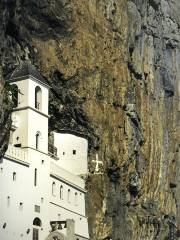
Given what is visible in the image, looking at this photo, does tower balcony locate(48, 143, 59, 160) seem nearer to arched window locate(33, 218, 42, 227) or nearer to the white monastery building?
the white monastery building

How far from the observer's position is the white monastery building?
55.3 metres

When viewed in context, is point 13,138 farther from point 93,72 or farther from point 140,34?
point 140,34

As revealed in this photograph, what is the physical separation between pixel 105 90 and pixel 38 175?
44.1ft

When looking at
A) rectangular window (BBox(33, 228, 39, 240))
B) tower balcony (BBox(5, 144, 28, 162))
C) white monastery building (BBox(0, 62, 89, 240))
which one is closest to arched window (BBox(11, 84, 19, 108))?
white monastery building (BBox(0, 62, 89, 240))

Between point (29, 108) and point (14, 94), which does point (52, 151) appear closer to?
point (29, 108)

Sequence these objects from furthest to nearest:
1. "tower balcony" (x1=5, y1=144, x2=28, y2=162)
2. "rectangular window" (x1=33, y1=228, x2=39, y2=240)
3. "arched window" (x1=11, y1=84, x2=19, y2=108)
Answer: "arched window" (x1=11, y1=84, x2=19, y2=108) < "rectangular window" (x1=33, y1=228, x2=39, y2=240) < "tower balcony" (x1=5, y1=144, x2=28, y2=162)

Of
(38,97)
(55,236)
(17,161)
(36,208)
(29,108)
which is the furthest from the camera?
(38,97)

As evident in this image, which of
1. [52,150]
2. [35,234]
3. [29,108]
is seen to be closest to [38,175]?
[35,234]

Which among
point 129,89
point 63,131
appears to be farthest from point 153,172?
point 63,131

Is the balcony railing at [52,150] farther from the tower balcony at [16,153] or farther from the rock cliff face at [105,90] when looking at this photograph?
the tower balcony at [16,153]

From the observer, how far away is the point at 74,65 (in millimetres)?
66562

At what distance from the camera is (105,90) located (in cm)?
6850

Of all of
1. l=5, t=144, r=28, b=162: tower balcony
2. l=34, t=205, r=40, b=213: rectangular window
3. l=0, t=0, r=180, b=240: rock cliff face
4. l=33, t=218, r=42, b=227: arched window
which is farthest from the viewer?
l=0, t=0, r=180, b=240: rock cliff face

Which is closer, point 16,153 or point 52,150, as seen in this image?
point 16,153
